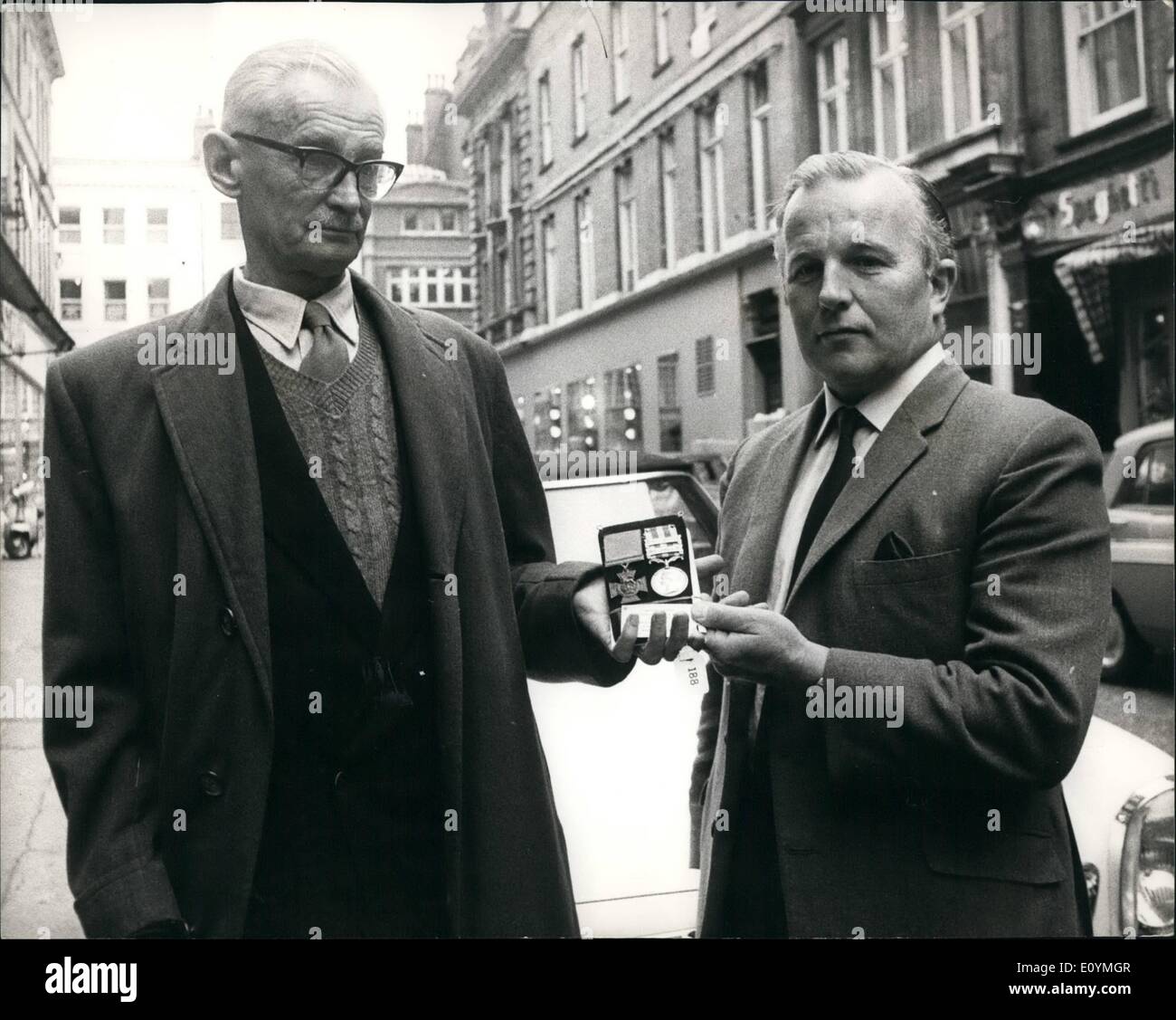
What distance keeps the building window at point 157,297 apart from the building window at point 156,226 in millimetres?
82

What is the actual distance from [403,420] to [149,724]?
0.60 meters

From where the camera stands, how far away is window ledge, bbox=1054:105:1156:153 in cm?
217

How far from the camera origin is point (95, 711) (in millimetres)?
1637

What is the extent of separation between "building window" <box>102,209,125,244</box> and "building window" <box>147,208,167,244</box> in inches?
2.2

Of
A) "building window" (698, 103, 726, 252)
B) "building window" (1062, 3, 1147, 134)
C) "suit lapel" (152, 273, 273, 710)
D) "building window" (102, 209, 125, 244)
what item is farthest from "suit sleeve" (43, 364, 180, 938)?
"building window" (1062, 3, 1147, 134)

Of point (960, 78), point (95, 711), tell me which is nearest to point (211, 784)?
point (95, 711)

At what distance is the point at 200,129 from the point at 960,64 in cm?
146

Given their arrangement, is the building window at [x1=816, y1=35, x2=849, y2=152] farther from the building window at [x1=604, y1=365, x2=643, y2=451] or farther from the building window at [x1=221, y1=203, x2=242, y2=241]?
Answer: the building window at [x1=221, y1=203, x2=242, y2=241]

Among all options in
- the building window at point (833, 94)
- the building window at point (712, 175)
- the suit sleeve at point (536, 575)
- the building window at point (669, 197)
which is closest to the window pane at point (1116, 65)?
the building window at point (833, 94)

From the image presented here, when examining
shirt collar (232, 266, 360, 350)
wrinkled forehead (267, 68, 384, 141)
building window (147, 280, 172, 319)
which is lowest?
shirt collar (232, 266, 360, 350)

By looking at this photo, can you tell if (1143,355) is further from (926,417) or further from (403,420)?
(403,420)

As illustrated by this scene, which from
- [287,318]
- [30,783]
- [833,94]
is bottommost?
[30,783]

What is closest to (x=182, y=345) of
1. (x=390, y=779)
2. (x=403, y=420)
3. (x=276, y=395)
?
(x=276, y=395)

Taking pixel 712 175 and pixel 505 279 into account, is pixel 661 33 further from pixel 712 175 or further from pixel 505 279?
pixel 505 279
